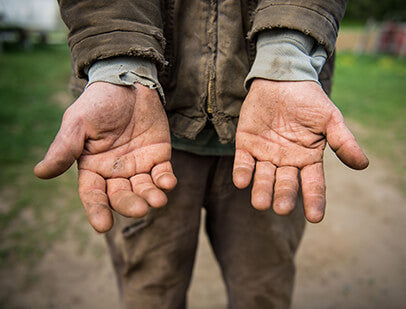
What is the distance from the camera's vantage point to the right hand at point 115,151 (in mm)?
820

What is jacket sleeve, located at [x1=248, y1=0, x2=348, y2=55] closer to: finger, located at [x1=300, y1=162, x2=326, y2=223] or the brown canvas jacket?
the brown canvas jacket

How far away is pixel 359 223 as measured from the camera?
2.59m

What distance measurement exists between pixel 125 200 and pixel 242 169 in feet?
1.04

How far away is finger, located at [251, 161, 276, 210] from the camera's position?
851 mm

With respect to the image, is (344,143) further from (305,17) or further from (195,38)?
(195,38)

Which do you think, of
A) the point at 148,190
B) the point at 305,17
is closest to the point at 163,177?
the point at 148,190

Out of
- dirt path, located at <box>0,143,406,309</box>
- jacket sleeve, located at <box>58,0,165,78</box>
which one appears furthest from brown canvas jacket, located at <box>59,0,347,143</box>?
dirt path, located at <box>0,143,406,309</box>

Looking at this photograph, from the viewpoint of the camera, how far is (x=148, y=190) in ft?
2.78

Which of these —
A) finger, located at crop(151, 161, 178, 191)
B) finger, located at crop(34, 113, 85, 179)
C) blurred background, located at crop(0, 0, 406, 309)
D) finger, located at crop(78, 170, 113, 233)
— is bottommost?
blurred background, located at crop(0, 0, 406, 309)

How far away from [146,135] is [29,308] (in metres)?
1.49

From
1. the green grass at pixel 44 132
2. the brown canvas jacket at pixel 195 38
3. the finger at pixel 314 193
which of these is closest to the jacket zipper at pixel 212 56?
the brown canvas jacket at pixel 195 38

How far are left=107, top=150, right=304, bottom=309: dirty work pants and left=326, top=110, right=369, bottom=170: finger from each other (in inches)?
13.9

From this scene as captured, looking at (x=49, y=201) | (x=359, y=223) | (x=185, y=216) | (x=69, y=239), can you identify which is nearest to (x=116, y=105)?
(x=185, y=216)

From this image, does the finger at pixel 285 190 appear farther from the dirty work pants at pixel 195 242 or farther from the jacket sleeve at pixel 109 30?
the jacket sleeve at pixel 109 30
